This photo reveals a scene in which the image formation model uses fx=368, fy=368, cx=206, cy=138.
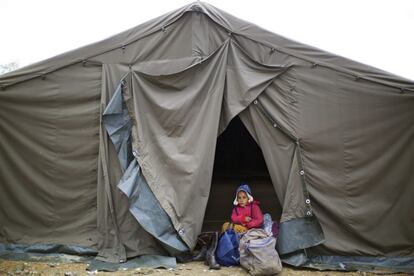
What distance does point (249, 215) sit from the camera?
4309 mm

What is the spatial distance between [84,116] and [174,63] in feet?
Answer: 4.04

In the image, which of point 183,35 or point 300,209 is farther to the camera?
point 183,35

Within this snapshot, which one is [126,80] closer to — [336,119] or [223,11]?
[223,11]

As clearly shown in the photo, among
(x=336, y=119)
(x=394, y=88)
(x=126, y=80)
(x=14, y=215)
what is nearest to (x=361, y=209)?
(x=336, y=119)

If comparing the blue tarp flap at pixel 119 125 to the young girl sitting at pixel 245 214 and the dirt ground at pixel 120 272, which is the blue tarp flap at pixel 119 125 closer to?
the dirt ground at pixel 120 272

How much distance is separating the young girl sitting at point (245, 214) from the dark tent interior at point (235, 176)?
1089mm

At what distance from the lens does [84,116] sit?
4.34 metres

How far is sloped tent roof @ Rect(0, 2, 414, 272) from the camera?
4.09 metres

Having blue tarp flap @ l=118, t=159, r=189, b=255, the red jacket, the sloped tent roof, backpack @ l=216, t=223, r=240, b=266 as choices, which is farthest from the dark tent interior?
the sloped tent roof

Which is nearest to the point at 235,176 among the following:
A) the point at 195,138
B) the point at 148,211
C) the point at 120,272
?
the point at 195,138

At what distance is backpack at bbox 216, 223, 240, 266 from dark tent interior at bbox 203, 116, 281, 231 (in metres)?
1.18

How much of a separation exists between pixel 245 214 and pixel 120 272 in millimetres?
1523

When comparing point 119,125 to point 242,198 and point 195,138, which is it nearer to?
point 195,138

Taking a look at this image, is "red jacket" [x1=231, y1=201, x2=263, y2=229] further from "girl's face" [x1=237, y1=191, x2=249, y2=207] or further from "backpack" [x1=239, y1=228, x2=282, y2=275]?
"backpack" [x1=239, y1=228, x2=282, y2=275]
